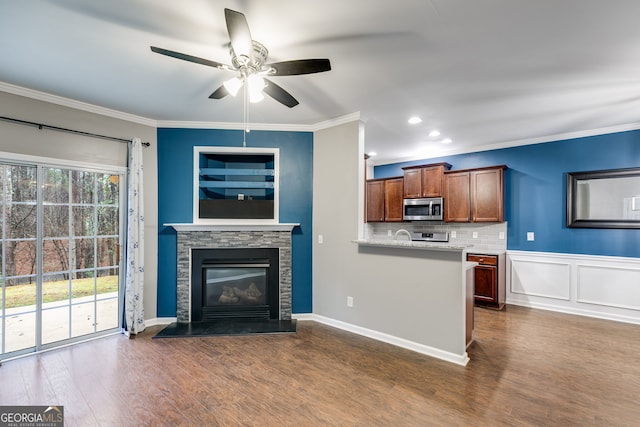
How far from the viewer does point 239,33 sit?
5.46ft

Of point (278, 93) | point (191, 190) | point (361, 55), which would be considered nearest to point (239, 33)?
point (278, 93)

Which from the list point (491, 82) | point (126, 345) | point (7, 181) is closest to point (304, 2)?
point (491, 82)

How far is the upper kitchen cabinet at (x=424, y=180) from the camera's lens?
202 inches

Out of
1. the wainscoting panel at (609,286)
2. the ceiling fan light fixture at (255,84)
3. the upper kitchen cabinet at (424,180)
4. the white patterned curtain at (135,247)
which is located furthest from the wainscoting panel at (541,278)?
the white patterned curtain at (135,247)

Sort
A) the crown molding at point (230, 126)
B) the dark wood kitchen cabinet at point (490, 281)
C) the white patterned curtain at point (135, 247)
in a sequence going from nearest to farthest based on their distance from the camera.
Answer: the white patterned curtain at point (135, 247)
the crown molding at point (230, 126)
the dark wood kitchen cabinet at point (490, 281)

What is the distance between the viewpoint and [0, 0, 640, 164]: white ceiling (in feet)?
5.97

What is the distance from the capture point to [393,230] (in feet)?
19.6

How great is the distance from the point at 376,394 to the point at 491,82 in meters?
3.10

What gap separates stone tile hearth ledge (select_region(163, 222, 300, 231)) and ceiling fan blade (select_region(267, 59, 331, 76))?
2.24 m

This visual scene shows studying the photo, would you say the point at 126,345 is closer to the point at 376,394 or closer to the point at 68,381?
the point at 68,381

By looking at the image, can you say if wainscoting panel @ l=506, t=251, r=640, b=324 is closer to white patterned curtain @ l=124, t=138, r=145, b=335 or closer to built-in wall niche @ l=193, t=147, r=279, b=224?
built-in wall niche @ l=193, t=147, r=279, b=224

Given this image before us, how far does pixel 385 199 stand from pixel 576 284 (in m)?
3.28

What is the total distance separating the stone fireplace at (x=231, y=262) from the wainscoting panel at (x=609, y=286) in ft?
14.6

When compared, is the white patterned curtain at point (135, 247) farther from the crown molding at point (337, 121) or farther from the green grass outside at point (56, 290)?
the crown molding at point (337, 121)
